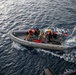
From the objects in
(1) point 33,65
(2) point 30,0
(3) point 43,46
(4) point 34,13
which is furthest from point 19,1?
(1) point 33,65

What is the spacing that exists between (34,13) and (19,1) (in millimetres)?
7376

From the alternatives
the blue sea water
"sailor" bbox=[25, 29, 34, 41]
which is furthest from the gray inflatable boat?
"sailor" bbox=[25, 29, 34, 41]

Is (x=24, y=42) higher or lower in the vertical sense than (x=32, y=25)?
higher

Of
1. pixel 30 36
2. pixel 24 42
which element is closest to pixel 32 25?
pixel 30 36

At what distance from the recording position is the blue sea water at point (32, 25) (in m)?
23.7

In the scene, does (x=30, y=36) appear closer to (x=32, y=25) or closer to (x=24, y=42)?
(x=24, y=42)

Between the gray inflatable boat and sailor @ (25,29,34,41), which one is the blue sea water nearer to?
the gray inflatable boat

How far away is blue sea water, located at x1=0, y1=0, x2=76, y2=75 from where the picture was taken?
23703mm

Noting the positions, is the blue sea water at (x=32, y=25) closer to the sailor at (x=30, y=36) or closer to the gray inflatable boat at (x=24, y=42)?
the gray inflatable boat at (x=24, y=42)

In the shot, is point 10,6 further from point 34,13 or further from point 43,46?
point 43,46

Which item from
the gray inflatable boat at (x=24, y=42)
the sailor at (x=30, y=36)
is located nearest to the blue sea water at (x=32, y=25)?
the gray inflatable boat at (x=24, y=42)

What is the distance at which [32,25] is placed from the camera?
33.7m

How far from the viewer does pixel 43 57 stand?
25.4 m

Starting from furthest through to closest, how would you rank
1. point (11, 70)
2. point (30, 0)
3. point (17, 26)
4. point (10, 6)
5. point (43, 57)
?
point (30, 0) → point (10, 6) → point (17, 26) → point (43, 57) → point (11, 70)
